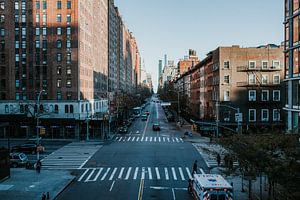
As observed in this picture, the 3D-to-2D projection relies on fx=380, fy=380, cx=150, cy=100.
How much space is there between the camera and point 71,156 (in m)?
51.6

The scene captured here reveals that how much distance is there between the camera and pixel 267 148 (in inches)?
943

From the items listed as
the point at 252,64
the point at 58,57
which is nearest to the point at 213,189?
the point at 252,64

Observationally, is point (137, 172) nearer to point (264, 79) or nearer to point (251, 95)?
point (251, 95)

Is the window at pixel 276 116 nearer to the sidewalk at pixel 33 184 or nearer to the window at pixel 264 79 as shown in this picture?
the window at pixel 264 79

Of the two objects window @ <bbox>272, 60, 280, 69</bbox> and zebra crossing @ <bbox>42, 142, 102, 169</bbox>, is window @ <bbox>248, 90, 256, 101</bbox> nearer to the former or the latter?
window @ <bbox>272, 60, 280, 69</bbox>

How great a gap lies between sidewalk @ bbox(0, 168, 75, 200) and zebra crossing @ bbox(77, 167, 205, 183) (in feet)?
7.33

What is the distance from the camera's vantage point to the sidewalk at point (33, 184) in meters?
30.4

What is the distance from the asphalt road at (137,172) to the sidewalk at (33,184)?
1.03m

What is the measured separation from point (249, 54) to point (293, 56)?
3609cm

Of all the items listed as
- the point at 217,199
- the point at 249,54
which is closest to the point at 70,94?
the point at 249,54

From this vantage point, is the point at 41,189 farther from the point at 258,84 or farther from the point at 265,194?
the point at 258,84

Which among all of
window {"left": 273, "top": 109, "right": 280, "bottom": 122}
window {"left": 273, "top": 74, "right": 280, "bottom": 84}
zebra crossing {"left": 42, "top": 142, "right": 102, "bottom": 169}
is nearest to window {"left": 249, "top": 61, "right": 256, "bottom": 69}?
window {"left": 273, "top": 74, "right": 280, "bottom": 84}

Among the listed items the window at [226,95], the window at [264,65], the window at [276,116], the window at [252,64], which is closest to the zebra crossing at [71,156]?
the window at [226,95]

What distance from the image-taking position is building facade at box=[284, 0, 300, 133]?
113 feet
